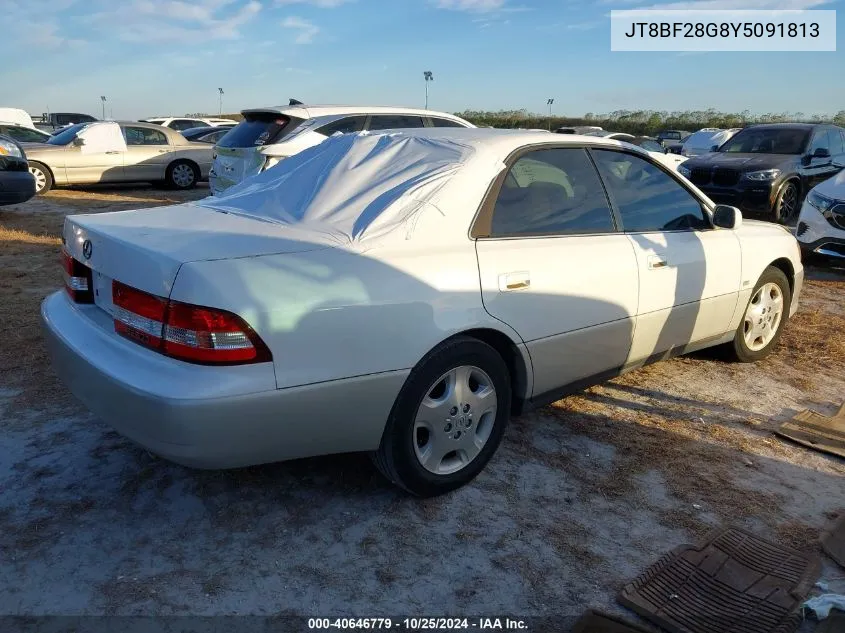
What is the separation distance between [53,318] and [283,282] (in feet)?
4.14

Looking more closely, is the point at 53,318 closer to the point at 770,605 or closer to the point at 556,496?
the point at 556,496

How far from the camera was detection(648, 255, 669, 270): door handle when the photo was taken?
12.6ft

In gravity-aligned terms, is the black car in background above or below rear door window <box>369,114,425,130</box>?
below

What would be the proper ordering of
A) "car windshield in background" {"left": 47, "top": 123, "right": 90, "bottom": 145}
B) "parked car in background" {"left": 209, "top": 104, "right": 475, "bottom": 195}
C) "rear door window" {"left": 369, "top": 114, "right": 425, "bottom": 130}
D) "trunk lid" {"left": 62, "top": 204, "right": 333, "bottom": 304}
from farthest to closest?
"car windshield in background" {"left": 47, "top": 123, "right": 90, "bottom": 145}
"rear door window" {"left": 369, "top": 114, "right": 425, "bottom": 130}
"parked car in background" {"left": 209, "top": 104, "right": 475, "bottom": 195}
"trunk lid" {"left": 62, "top": 204, "right": 333, "bottom": 304}

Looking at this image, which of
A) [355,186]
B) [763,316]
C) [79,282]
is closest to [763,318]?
[763,316]

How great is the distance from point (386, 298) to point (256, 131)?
701 cm

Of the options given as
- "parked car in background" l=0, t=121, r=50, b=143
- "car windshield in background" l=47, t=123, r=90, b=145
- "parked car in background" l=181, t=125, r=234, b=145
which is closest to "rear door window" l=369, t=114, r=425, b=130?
"car windshield in background" l=47, t=123, r=90, b=145

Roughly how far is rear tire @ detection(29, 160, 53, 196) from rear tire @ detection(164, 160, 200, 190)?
2.11m

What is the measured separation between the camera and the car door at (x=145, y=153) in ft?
46.1

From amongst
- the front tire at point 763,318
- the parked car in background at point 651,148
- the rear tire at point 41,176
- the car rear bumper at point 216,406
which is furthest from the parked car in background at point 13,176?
the front tire at point 763,318

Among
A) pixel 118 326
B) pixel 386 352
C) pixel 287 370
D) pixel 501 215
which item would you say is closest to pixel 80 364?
pixel 118 326

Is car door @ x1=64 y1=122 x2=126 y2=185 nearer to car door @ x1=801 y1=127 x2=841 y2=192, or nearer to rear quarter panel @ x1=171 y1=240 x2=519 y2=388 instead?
car door @ x1=801 y1=127 x2=841 y2=192

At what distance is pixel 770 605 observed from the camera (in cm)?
253

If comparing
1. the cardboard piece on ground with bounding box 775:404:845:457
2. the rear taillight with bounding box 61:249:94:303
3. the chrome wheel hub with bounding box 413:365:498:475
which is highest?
the rear taillight with bounding box 61:249:94:303
